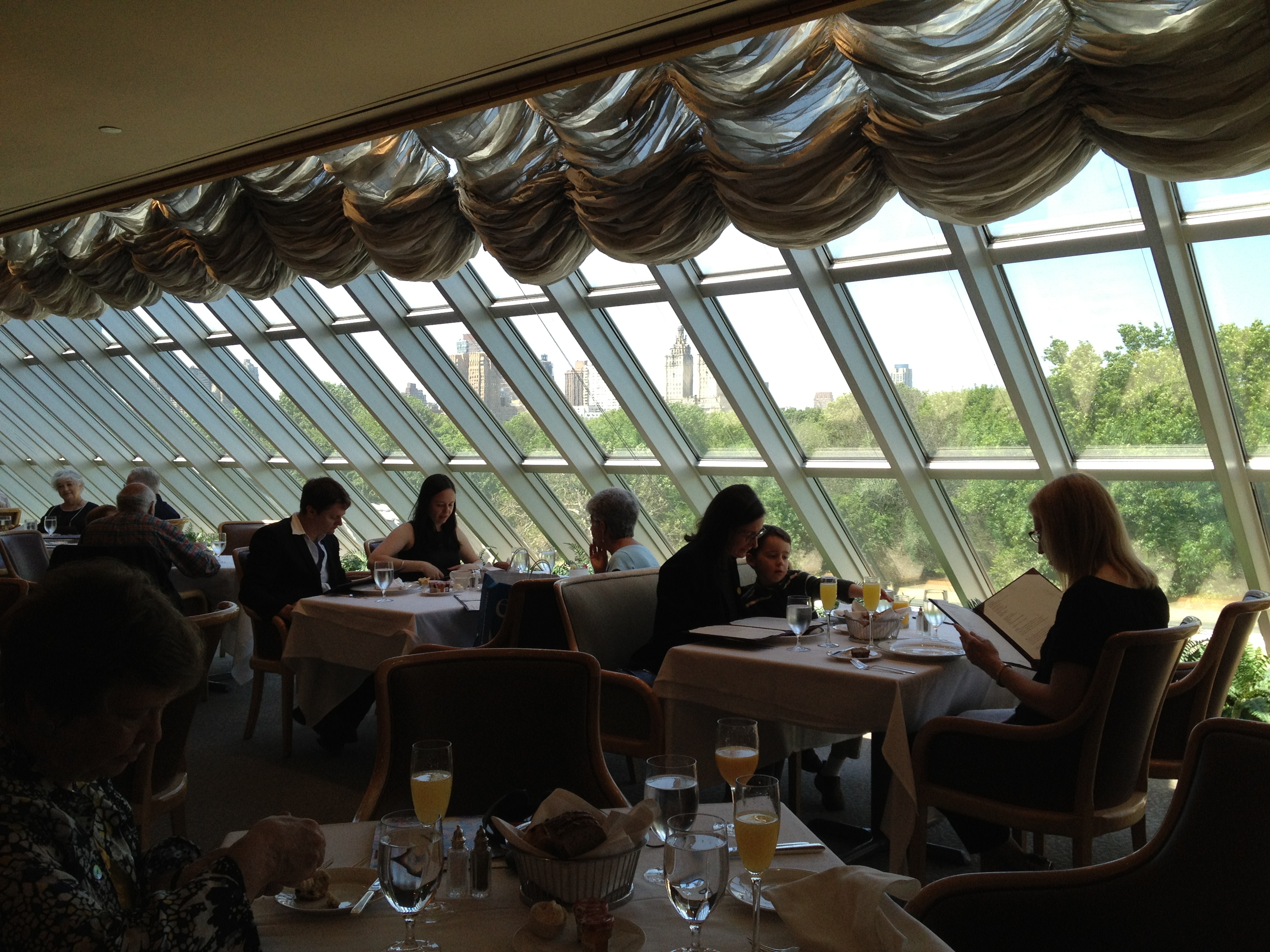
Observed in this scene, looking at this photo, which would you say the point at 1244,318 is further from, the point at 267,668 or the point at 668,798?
the point at 267,668

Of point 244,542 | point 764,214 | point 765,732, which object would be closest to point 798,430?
point 764,214

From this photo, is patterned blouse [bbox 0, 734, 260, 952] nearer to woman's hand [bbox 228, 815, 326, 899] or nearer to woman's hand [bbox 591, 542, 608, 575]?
woman's hand [bbox 228, 815, 326, 899]

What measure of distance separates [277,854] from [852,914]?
2.68 feet

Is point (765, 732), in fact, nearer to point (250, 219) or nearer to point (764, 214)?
point (764, 214)

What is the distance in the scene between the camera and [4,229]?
23.9ft

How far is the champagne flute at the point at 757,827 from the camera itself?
53.4 inches

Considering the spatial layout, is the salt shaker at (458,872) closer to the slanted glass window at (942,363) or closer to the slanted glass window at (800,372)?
the slanted glass window at (942,363)

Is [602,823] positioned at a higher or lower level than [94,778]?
lower

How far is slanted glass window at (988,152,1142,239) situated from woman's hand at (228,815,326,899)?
4.00m

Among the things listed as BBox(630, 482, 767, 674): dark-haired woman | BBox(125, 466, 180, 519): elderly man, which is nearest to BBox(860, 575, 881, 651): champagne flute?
BBox(630, 482, 767, 674): dark-haired woman

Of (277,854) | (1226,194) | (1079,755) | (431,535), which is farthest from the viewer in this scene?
(431,535)

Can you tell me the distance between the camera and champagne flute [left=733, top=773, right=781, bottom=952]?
1357mm

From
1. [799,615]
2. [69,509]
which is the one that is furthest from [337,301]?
[799,615]

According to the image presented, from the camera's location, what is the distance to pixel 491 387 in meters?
8.34
